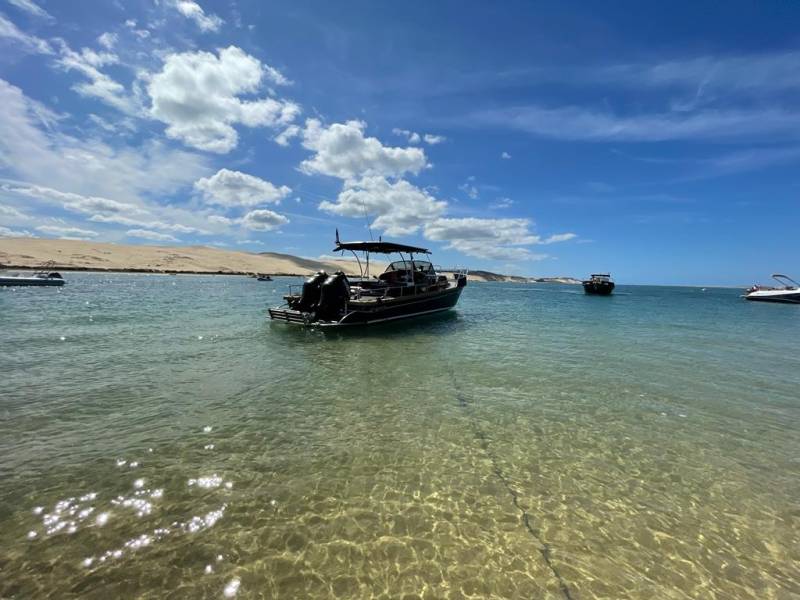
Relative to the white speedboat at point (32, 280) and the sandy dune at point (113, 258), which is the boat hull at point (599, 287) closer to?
the sandy dune at point (113, 258)

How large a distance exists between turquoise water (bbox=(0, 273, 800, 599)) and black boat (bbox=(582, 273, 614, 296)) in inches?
2451

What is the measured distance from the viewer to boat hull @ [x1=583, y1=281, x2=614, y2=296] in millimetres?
68919

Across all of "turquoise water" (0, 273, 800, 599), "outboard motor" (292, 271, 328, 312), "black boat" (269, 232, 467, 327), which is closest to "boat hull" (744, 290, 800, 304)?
"black boat" (269, 232, 467, 327)

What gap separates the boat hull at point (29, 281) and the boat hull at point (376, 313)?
46.8m

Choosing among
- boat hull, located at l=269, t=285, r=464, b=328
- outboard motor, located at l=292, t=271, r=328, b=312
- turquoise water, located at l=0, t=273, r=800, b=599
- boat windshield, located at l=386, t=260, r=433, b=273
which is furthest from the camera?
boat windshield, located at l=386, t=260, r=433, b=273

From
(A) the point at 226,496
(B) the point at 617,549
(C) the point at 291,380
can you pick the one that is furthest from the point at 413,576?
(C) the point at 291,380

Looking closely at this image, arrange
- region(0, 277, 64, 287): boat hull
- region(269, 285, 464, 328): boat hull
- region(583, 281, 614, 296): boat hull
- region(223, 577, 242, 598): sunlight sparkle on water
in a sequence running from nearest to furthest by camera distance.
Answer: region(223, 577, 242, 598): sunlight sparkle on water → region(269, 285, 464, 328): boat hull → region(0, 277, 64, 287): boat hull → region(583, 281, 614, 296): boat hull

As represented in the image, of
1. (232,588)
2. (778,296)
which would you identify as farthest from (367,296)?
(778,296)

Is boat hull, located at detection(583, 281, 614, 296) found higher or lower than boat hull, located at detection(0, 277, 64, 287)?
higher

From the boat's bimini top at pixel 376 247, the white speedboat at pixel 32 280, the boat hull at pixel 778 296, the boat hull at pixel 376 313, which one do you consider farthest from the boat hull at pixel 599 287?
the white speedboat at pixel 32 280

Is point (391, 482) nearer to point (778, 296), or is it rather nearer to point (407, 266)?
point (407, 266)

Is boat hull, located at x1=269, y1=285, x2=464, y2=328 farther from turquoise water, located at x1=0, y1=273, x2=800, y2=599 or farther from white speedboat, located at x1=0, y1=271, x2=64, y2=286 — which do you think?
white speedboat, located at x1=0, y1=271, x2=64, y2=286

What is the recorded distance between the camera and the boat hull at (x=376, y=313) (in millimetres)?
21141

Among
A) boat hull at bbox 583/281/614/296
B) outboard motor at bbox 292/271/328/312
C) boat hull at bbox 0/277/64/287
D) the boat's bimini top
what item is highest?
the boat's bimini top
